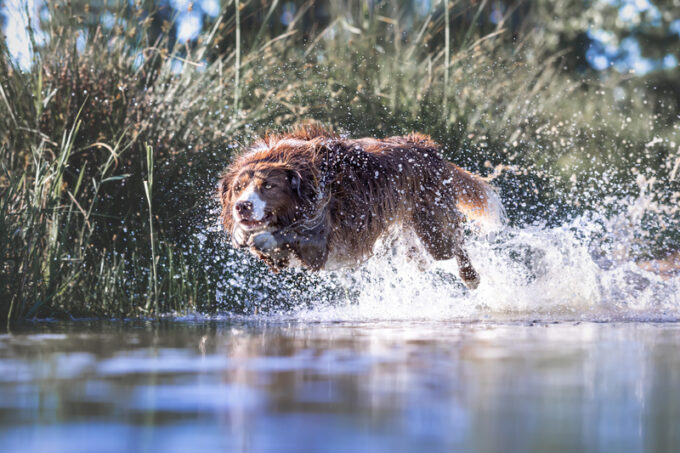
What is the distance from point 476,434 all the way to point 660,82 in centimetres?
1416

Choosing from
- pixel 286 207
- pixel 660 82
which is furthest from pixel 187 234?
pixel 660 82

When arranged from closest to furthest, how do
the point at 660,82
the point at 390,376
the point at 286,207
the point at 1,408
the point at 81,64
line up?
the point at 1,408, the point at 390,376, the point at 286,207, the point at 81,64, the point at 660,82

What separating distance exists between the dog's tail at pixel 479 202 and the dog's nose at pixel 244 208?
178 cm

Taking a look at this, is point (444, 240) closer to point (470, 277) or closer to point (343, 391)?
point (470, 277)

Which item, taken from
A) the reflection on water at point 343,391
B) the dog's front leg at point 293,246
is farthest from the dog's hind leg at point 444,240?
the reflection on water at point 343,391

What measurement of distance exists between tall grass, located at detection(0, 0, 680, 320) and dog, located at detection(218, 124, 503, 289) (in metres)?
0.46

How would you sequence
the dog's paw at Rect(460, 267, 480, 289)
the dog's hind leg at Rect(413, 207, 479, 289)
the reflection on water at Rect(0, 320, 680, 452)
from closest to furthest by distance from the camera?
the reflection on water at Rect(0, 320, 680, 452) < the dog's hind leg at Rect(413, 207, 479, 289) < the dog's paw at Rect(460, 267, 480, 289)

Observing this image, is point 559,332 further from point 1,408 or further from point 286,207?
point 1,408

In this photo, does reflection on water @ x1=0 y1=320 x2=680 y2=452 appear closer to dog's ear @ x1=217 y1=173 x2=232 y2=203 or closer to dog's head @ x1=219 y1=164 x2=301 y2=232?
dog's head @ x1=219 y1=164 x2=301 y2=232

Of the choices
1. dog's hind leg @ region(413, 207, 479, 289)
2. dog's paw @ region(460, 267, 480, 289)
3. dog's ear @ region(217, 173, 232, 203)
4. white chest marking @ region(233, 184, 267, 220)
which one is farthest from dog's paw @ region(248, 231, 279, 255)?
dog's paw @ region(460, 267, 480, 289)

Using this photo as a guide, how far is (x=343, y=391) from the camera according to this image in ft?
7.87

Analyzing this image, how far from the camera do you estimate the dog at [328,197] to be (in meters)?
5.21

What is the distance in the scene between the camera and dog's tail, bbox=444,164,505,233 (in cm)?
646

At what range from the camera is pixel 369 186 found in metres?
5.42
